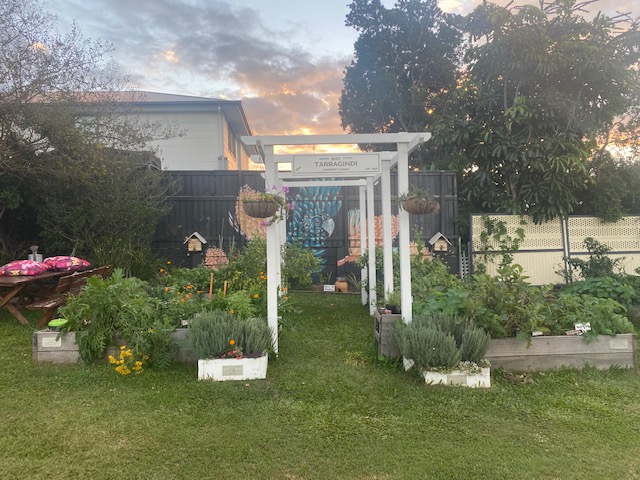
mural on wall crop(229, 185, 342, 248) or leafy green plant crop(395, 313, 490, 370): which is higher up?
mural on wall crop(229, 185, 342, 248)

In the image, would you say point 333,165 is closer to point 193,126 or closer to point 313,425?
point 313,425

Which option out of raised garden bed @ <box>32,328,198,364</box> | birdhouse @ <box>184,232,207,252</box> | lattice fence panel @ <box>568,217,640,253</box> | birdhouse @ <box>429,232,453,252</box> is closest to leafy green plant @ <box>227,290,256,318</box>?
raised garden bed @ <box>32,328,198,364</box>

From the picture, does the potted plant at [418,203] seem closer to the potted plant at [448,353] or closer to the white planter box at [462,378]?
the potted plant at [448,353]

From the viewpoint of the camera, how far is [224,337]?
3.60m

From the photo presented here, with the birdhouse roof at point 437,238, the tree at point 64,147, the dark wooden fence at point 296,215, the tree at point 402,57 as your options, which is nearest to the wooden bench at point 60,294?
the tree at point 64,147

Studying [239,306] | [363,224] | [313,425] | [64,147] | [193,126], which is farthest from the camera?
[193,126]

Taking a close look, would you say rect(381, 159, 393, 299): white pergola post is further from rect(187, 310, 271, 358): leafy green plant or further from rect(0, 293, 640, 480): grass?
rect(187, 310, 271, 358): leafy green plant

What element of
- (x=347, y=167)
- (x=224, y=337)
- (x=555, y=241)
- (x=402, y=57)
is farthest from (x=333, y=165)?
(x=402, y=57)

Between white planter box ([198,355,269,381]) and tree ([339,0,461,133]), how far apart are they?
1393 centimetres

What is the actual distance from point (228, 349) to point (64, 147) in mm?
4928

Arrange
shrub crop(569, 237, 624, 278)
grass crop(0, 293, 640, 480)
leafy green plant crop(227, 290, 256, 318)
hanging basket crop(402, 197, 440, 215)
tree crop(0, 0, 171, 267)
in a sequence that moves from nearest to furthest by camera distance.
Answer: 1. grass crop(0, 293, 640, 480)
2. hanging basket crop(402, 197, 440, 215)
3. leafy green plant crop(227, 290, 256, 318)
4. tree crop(0, 0, 171, 267)
5. shrub crop(569, 237, 624, 278)

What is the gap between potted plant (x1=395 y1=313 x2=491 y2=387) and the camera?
3.43m

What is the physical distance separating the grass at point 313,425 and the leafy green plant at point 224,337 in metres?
0.27

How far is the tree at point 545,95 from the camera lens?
26.6 feet
